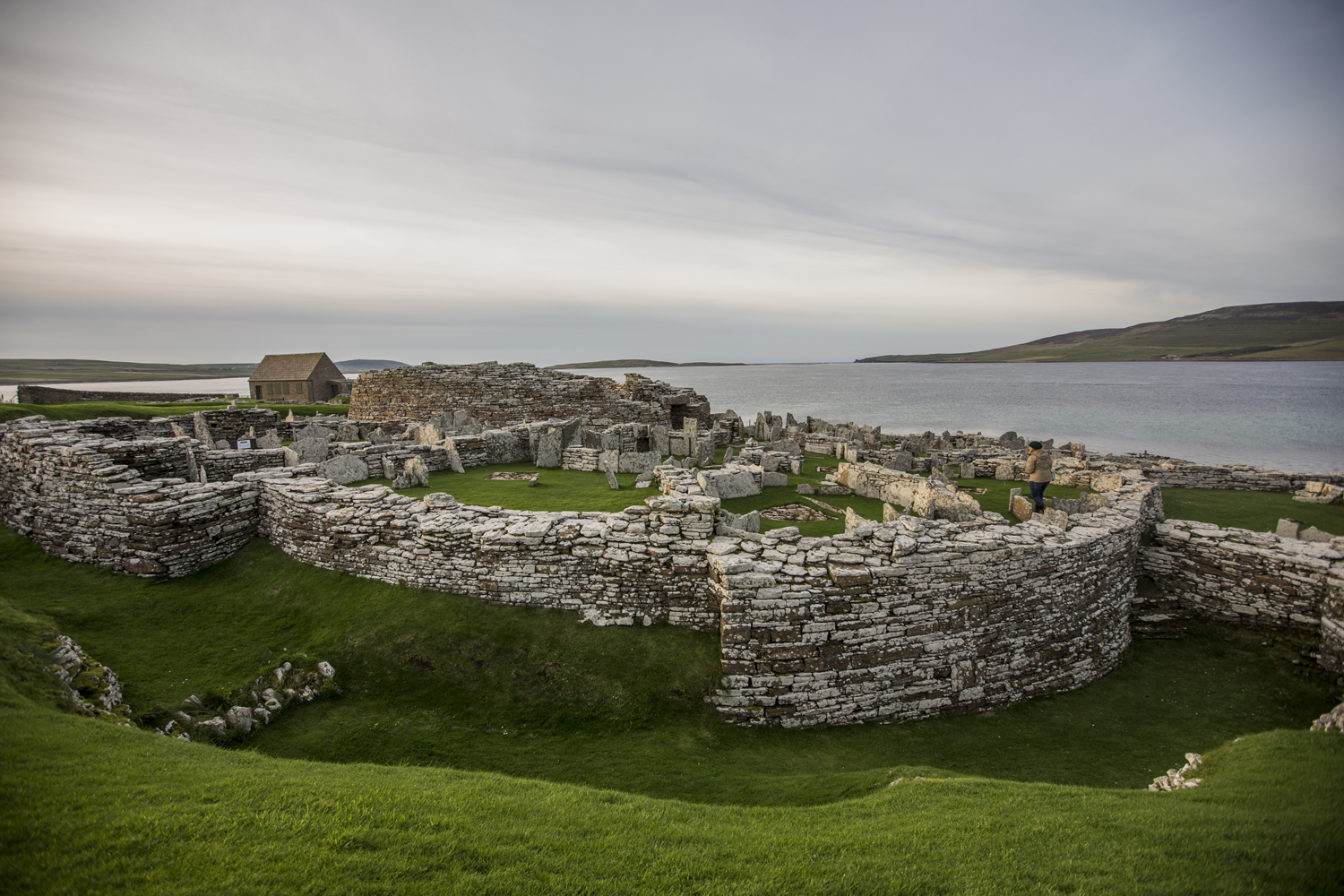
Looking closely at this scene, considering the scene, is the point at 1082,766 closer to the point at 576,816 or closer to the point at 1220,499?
the point at 576,816

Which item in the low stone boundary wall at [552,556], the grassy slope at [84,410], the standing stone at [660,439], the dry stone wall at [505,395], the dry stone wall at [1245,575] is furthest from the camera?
the dry stone wall at [505,395]

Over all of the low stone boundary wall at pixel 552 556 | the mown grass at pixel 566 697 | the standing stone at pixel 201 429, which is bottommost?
the mown grass at pixel 566 697

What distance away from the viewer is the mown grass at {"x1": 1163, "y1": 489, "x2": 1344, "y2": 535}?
47.5ft

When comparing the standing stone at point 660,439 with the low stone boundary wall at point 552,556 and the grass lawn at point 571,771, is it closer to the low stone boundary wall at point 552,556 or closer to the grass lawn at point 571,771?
the low stone boundary wall at point 552,556

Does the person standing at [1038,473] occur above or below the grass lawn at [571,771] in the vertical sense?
above

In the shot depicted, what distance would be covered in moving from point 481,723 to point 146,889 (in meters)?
4.41

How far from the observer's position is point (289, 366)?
46.6m

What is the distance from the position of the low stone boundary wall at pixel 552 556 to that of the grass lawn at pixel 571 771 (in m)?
0.34

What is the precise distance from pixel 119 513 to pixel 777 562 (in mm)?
12222

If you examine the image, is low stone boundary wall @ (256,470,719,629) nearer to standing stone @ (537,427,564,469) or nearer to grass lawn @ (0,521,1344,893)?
grass lawn @ (0,521,1344,893)

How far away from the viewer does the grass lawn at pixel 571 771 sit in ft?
12.4

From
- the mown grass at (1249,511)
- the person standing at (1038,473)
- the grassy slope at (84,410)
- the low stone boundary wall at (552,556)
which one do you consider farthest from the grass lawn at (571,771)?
the grassy slope at (84,410)

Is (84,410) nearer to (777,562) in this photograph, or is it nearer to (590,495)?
(590,495)

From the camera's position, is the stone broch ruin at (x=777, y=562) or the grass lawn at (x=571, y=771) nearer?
the grass lawn at (x=571, y=771)
